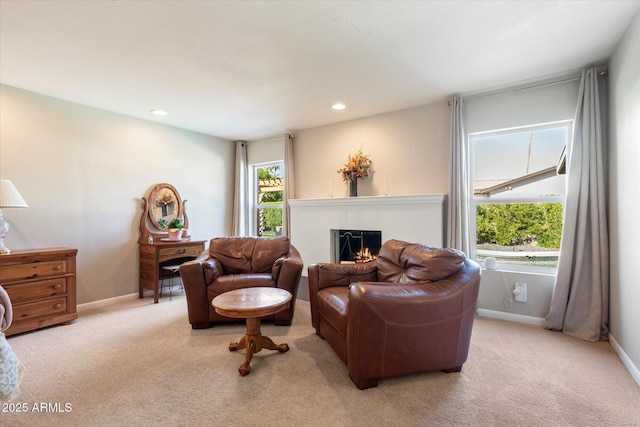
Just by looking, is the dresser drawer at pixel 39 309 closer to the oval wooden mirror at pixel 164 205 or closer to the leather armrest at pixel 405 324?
the oval wooden mirror at pixel 164 205

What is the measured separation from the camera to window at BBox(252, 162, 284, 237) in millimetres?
5383

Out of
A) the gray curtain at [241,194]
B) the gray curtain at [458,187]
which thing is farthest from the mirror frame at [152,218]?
the gray curtain at [458,187]

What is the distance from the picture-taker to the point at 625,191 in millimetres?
2332

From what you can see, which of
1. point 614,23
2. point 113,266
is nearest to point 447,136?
point 614,23

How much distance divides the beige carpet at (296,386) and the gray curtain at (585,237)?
0.21m

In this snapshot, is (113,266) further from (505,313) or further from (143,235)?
(505,313)

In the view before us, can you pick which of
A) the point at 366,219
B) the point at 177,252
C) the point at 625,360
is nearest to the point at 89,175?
the point at 177,252

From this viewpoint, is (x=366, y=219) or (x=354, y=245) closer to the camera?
(x=366, y=219)

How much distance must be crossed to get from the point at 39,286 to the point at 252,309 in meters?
2.47

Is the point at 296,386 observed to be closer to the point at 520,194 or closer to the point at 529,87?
the point at 520,194

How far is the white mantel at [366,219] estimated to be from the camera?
A: 11.6 feet

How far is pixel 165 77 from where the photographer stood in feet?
9.84

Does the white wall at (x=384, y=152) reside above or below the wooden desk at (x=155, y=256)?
above

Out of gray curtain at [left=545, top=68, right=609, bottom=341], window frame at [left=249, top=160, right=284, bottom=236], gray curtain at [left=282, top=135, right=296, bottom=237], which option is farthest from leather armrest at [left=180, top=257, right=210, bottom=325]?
gray curtain at [left=545, top=68, right=609, bottom=341]
